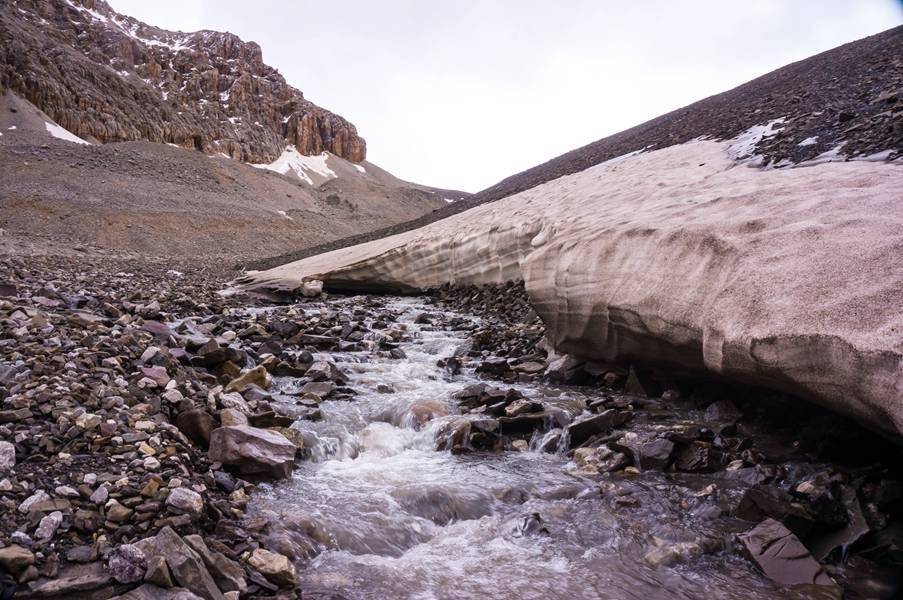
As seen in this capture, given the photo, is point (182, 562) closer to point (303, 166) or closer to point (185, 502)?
point (185, 502)

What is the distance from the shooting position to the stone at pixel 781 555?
286 centimetres

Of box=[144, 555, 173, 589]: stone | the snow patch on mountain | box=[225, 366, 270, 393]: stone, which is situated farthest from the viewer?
the snow patch on mountain

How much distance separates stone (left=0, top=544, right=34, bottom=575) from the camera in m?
2.27

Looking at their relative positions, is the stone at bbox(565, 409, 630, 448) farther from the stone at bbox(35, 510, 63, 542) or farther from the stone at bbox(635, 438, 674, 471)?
the stone at bbox(35, 510, 63, 542)

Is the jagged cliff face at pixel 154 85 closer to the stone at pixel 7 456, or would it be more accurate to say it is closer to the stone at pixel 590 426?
the stone at pixel 7 456

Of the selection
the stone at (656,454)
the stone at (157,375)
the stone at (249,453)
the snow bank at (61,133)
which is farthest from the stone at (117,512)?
the snow bank at (61,133)

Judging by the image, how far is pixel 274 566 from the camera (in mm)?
2857

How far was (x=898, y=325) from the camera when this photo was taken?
9.73ft

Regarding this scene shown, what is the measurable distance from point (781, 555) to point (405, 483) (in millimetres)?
2509

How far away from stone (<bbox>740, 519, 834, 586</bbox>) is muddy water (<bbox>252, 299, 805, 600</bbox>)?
9 cm

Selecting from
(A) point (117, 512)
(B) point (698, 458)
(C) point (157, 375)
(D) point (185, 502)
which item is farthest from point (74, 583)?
(B) point (698, 458)

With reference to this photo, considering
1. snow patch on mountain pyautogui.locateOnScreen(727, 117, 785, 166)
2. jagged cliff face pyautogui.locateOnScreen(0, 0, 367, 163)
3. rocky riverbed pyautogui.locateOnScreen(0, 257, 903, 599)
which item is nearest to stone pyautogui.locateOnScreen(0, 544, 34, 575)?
rocky riverbed pyautogui.locateOnScreen(0, 257, 903, 599)

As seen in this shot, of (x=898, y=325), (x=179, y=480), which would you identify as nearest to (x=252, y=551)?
(x=179, y=480)

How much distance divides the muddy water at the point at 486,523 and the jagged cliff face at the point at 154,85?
53.0m
